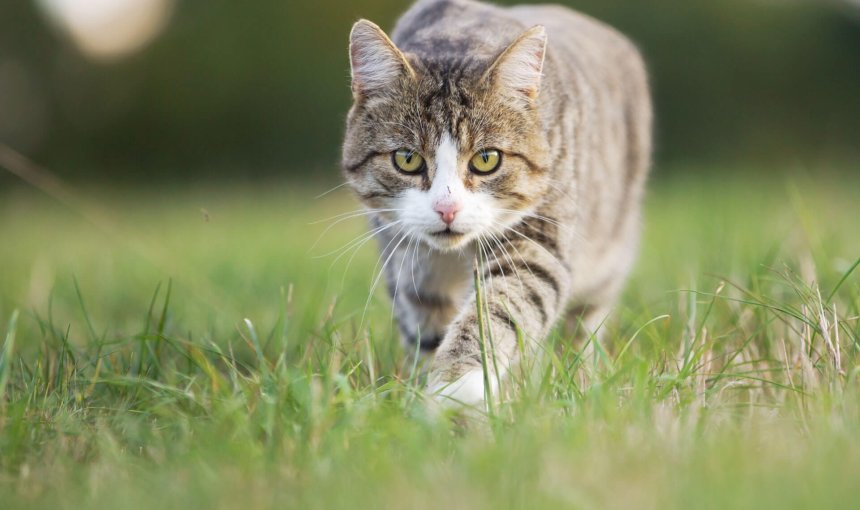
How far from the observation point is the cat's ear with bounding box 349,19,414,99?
2629 millimetres

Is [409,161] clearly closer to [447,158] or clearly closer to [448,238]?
[447,158]

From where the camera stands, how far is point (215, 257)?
507 cm

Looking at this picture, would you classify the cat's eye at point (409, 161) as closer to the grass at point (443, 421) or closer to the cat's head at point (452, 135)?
the cat's head at point (452, 135)

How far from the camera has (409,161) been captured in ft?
8.66

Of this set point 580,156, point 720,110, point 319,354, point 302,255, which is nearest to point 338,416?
point 319,354

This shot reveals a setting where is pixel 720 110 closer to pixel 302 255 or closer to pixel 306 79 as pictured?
pixel 306 79

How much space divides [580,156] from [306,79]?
8.91 meters

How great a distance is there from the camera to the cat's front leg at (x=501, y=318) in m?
2.22

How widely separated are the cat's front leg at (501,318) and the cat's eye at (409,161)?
0.35m

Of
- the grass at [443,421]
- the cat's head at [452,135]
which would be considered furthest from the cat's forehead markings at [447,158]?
the grass at [443,421]

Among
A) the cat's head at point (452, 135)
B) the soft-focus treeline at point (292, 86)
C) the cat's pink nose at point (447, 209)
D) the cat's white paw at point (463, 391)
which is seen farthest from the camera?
→ the soft-focus treeline at point (292, 86)

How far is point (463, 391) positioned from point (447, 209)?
0.55 metres

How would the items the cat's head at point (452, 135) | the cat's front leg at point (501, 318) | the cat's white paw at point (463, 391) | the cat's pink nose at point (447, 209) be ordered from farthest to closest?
the cat's head at point (452, 135) → the cat's pink nose at point (447, 209) → the cat's front leg at point (501, 318) → the cat's white paw at point (463, 391)

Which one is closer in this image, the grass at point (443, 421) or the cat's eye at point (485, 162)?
the grass at point (443, 421)
